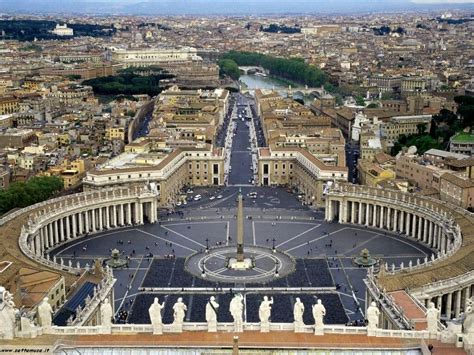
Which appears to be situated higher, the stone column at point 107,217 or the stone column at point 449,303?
the stone column at point 449,303

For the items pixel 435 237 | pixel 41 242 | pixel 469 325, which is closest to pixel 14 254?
pixel 41 242

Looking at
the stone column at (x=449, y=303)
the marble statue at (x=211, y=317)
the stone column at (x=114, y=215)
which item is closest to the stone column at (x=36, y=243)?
the stone column at (x=114, y=215)

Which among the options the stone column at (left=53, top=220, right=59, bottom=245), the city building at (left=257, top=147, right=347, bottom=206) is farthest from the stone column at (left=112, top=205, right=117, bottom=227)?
the city building at (left=257, top=147, right=347, bottom=206)

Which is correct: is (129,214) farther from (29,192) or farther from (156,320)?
(156,320)

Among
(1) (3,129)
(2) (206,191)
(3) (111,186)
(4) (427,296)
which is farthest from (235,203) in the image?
(1) (3,129)

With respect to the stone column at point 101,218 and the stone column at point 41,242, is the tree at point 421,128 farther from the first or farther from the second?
the stone column at point 41,242

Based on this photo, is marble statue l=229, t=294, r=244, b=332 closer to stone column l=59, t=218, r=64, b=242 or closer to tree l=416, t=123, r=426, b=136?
stone column l=59, t=218, r=64, b=242
